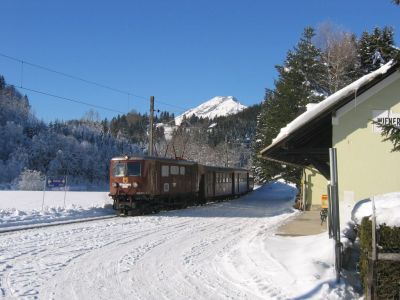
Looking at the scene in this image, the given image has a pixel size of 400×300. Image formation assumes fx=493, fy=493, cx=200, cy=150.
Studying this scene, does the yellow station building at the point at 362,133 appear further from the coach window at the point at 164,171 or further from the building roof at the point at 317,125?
the coach window at the point at 164,171

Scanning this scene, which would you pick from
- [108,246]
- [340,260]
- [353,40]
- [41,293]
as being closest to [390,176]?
[340,260]

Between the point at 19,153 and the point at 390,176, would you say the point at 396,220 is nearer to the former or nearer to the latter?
the point at 390,176

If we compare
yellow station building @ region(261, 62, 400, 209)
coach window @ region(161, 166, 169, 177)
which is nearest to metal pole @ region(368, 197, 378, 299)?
yellow station building @ region(261, 62, 400, 209)

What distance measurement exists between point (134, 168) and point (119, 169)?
35.5 inches

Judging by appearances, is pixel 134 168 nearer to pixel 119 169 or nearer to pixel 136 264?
pixel 119 169

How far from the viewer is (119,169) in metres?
24.3

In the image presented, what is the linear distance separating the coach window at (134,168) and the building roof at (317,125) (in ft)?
32.9

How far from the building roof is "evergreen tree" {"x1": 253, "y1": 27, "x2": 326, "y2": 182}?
1641 centimetres

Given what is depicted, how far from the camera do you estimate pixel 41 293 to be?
23.9 feet

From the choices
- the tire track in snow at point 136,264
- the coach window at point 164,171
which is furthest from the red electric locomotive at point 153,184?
the tire track in snow at point 136,264

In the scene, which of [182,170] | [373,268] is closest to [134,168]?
[182,170]

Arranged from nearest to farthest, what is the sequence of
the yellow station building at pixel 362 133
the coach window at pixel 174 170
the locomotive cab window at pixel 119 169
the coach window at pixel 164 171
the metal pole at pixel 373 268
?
the metal pole at pixel 373 268 < the yellow station building at pixel 362 133 < the locomotive cab window at pixel 119 169 < the coach window at pixel 164 171 < the coach window at pixel 174 170

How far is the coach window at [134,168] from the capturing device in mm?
23714

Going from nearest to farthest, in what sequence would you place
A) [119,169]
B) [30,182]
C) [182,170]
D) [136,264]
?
[136,264], [119,169], [182,170], [30,182]
